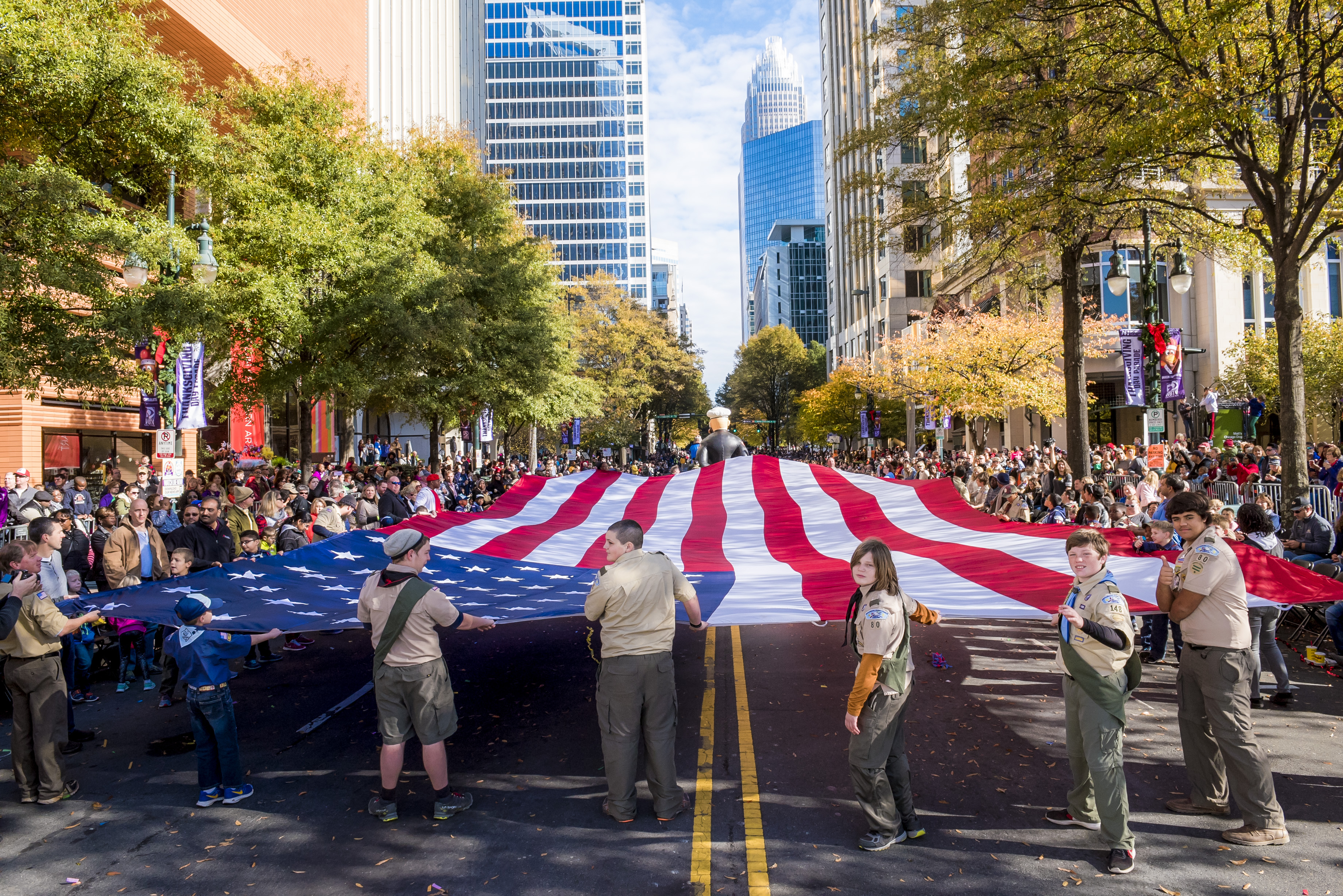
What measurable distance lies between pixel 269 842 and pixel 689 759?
302 cm

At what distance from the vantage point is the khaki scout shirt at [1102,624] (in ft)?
15.7

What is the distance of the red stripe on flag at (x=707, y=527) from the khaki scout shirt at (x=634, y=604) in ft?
7.19

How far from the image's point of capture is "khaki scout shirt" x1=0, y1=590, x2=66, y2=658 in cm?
596

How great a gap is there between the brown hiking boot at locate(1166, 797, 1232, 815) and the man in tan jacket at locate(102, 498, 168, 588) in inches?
407

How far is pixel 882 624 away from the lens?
16.2ft

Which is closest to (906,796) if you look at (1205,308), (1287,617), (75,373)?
(1287,617)

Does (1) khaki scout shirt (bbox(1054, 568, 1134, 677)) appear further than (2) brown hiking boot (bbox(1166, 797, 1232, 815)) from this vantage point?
No

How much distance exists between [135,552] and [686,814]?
8.18 meters

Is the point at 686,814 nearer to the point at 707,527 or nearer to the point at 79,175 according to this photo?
the point at 707,527

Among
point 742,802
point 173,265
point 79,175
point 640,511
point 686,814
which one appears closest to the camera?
point 686,814

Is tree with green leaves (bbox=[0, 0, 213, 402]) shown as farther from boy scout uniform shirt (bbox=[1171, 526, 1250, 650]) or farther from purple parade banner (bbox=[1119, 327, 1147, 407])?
purple parade banner (bbox=[1119, 327, 1147, 407])

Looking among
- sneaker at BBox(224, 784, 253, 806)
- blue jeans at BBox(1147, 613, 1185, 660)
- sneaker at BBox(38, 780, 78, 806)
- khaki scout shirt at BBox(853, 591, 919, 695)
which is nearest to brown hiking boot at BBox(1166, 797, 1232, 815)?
khaki scout shirt at BBox(853, 591, 919, 695)

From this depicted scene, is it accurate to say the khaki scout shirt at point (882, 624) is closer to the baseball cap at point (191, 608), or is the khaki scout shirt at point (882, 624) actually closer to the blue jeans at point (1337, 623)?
the baseball cap at point (191, 608)

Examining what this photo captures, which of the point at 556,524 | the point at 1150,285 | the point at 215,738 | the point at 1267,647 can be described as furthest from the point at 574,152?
the point at 215,738
